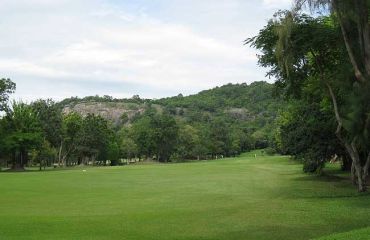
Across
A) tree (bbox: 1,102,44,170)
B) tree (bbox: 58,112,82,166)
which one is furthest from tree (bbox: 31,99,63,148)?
tree (bbox: 1,102,44,170)

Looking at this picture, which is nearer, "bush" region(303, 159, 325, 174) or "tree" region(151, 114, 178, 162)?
"bush" region(303, 159, 325, 174)

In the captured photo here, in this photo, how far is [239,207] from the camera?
24.0 metres

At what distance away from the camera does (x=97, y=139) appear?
11606 cm

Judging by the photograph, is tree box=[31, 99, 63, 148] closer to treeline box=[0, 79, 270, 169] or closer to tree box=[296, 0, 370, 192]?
treeline box=[0, 79, 270, 169]

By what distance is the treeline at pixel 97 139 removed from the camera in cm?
9425

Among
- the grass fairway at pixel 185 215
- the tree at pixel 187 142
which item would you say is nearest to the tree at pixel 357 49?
the grass fairway at pixel 185 215

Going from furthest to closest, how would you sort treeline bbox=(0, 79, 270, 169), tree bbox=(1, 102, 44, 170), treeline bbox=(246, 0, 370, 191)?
treeline bbox=(0, 79, 270, 169), tree bbox=(1, 102, 44, 170), treeline bbox=(246, 0, 370, 191)

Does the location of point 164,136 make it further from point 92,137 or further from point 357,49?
point 357,49

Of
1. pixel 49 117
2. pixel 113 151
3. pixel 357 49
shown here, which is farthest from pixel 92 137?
pixel 357 49

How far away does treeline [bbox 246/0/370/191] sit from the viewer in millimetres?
20281

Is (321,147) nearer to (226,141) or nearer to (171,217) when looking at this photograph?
(171,217)

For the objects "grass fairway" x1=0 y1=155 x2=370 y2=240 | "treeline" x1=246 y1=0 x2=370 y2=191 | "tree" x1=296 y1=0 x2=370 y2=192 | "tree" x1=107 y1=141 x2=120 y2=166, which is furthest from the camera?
"tree" x1=107 y1=141 x2=120 y2=166

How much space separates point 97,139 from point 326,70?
90776mm

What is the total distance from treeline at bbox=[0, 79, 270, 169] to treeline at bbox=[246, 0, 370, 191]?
6389 centimetres
